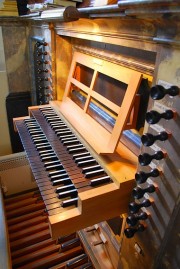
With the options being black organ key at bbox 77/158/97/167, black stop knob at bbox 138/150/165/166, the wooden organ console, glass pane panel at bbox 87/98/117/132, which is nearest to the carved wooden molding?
the wooden organ console

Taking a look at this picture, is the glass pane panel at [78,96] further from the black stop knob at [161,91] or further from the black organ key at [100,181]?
the black stop knob at [161,91]

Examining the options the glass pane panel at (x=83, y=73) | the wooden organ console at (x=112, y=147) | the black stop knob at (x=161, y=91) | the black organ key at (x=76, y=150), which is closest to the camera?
the black stop knob at (x=161, y=91)

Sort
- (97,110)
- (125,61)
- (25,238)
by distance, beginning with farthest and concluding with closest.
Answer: (25,238), (97,110), (125,61)

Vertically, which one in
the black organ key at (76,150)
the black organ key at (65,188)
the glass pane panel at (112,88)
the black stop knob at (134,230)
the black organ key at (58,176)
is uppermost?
the glass pane panel at (112,88)

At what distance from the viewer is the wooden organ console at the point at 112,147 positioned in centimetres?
Answer: 93

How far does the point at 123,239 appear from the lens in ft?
5.09

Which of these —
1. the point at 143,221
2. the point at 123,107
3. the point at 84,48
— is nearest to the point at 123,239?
the point at 143,221

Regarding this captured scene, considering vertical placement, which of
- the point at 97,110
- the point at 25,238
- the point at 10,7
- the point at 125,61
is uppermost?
the point at 10,7

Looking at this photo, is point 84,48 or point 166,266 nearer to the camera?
point 166,266

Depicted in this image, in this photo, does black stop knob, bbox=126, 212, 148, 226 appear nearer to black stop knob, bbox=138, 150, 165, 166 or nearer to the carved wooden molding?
black stop knob, bbox=138, 150, 165, 166

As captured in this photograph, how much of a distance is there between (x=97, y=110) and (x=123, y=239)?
106 cm

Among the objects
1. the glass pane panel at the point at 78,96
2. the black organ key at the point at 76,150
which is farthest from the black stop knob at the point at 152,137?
the glass pane panel at the point at 78,96

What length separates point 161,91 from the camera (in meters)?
0.80

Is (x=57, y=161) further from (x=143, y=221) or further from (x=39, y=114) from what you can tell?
(x=39, y=114)
